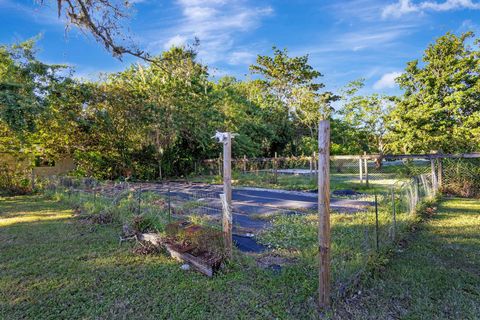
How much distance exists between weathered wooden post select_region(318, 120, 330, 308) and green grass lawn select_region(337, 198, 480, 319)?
35 centimetres

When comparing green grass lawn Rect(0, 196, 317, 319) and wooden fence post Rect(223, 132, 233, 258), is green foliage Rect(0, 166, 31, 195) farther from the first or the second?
wooden fence post Rect(223, 132, 233, 258)

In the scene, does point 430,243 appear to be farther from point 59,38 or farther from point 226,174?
point 59,38

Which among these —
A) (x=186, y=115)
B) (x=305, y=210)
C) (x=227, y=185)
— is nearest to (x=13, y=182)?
(x=186, y=115)

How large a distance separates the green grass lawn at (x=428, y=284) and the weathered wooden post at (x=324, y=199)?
35 cm

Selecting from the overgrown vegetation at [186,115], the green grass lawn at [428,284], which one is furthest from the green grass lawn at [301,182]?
the green grass lawn at [428,284]

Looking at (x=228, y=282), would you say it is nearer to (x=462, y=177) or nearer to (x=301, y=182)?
(x=462, y=177)

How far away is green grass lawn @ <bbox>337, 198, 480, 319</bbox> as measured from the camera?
2439 mm

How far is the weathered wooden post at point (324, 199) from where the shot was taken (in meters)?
2.41

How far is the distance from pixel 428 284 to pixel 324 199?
1.63 meters

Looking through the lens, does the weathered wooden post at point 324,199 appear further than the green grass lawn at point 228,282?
No

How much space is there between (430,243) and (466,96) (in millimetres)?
15135

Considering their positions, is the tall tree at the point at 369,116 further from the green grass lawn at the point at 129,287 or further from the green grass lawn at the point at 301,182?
Answer: the green grass lawn at the point at 129,287

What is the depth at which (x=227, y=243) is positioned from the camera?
11.3 feet

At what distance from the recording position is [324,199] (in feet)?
8.02
